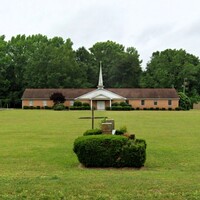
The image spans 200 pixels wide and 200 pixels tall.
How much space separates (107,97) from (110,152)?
179 ft

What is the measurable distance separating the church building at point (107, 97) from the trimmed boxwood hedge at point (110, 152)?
178ft

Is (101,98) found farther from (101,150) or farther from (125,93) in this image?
(101,150)

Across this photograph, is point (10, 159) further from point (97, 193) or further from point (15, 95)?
point (15, 95)

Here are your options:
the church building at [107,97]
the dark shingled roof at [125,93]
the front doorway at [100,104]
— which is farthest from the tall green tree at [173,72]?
the front doorway at [100,104]

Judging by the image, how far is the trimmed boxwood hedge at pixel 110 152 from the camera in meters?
10.6

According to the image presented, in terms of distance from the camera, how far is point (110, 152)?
10625 mm

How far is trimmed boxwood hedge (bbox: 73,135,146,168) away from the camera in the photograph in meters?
10.6

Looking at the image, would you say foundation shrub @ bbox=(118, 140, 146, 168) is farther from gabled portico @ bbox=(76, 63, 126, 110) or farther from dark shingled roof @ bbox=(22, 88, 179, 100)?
dark shingled roof @ bbox=(22, 88, 179, 100)

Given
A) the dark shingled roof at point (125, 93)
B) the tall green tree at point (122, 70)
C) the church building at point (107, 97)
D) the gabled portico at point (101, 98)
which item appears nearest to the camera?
the gabled portico at point (101, 98)

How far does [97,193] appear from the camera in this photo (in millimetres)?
6648

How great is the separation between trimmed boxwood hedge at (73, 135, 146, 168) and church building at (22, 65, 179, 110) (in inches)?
2131

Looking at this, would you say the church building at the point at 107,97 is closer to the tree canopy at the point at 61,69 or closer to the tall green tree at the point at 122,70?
the tree canopy at the point at 61,69

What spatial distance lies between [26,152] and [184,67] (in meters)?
65.2

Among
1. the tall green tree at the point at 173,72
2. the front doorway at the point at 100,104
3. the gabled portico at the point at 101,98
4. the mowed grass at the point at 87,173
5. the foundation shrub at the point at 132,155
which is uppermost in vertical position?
the tall green tree at the point at 173,72
